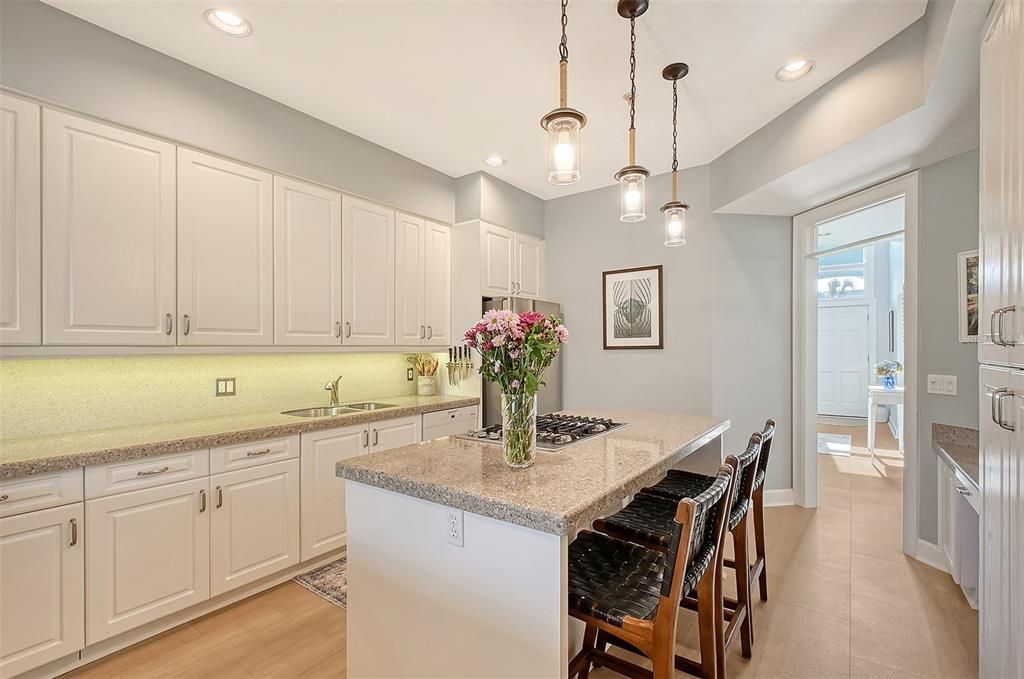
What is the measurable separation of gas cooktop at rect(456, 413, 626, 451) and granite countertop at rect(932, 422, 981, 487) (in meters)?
1.66

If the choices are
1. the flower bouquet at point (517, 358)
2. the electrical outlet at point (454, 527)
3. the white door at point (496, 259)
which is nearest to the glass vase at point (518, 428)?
the flower bouquet at point (517, 358)

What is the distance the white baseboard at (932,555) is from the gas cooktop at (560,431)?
2064mm

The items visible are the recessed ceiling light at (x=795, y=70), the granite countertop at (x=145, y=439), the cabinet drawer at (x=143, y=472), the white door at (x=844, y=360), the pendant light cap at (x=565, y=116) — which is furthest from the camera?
the white door at (x=844, y=360)

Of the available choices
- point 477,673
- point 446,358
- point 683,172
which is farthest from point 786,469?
point 477,673

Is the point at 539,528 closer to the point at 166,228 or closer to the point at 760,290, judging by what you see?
the point at 166,228

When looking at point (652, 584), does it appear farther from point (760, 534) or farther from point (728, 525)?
point (760, 534)

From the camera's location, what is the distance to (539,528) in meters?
1.20

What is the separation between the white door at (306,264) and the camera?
2.81 m

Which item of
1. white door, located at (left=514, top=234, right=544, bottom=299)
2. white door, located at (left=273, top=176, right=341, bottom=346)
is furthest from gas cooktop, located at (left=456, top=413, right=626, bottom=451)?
white door, located at (left=514, top=234, right=544, bottom=299)

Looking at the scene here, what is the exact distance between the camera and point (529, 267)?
447 centimetres

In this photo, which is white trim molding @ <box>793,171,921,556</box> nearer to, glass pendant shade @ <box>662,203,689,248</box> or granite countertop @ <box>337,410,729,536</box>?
glass pendant shade @ <box>662,203,689,248</box>

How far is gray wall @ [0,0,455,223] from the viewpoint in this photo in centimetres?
195

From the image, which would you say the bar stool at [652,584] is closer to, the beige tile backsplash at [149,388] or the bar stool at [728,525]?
the bar stool at [728,525]

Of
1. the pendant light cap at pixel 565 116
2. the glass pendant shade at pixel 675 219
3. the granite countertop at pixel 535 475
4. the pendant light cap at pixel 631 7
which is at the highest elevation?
the pendant light cap at pixel 631 7
